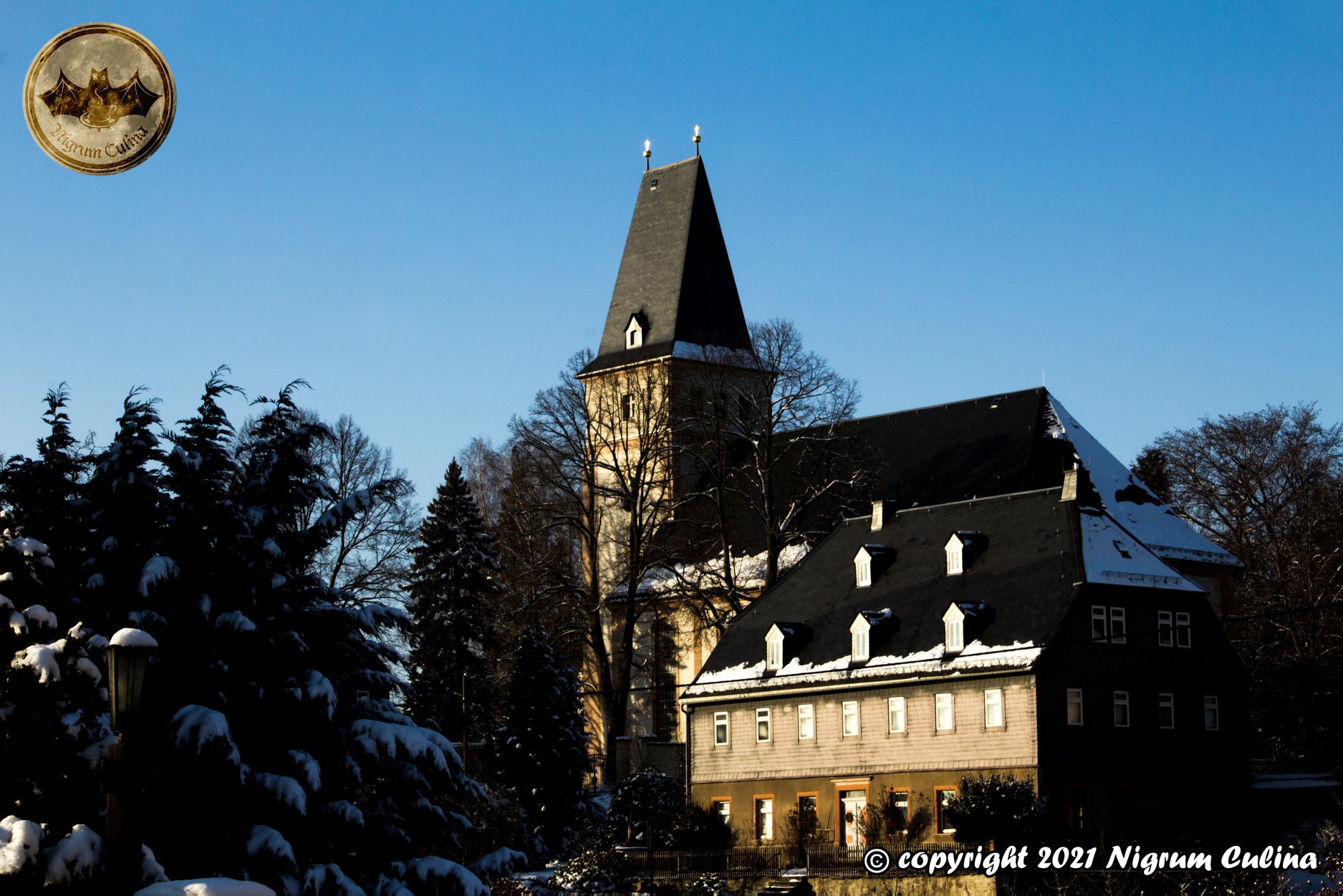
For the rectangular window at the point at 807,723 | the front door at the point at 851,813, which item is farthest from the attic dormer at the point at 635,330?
the front door at the point at 851,813

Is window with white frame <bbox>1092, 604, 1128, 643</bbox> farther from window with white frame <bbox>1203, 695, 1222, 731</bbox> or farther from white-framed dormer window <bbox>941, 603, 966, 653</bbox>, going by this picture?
window with white frame <bbox>1203, 695, 1222, 731</bbox>

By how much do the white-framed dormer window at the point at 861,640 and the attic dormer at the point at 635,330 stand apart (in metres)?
29.5

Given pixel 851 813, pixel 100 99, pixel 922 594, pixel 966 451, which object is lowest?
pixel 851 813

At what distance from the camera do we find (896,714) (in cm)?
4088

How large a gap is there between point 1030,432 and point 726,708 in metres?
17.0

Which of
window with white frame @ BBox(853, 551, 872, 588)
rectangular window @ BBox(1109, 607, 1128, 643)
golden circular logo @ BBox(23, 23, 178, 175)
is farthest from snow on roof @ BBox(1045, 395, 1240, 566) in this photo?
golden circular logo @ BBox(23, 23, 178, 175)

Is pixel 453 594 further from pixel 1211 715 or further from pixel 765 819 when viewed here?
pixel 1211 715

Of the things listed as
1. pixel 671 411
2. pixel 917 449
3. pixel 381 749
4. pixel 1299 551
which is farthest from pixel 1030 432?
pixel 381 749

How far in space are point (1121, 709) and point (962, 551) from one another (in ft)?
18.5

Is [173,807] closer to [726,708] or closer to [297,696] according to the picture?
[297,696]

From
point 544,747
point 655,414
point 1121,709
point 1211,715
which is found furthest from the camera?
point 655,414

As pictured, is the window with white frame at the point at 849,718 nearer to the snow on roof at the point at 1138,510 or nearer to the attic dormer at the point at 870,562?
the attic dormer at the point at 870,562

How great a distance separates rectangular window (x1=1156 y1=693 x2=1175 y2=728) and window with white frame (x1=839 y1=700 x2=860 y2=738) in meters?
7.43

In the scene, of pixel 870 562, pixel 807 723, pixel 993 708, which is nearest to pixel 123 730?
pixel 993 708
